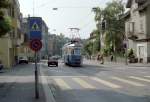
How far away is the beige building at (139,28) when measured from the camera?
68625mm

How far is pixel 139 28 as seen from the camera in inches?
2827

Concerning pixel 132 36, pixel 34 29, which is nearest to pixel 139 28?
pixel 132 36

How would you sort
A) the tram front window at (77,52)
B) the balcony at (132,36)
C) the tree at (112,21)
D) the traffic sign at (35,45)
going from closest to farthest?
the traffic sign at (35,45) < the tram front window at (77,52) < the balcony at (132,36) < the tree at (112,21)

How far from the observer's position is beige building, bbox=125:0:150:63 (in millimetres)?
68625

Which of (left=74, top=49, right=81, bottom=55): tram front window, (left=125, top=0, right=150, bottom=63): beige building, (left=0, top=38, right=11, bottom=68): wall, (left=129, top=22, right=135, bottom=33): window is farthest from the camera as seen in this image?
(left=129, top=22, right=135, bottom=33): window

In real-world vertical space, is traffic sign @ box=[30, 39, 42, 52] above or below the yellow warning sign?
below

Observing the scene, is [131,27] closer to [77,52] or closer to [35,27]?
[77,52]

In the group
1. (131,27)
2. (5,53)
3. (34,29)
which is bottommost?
(5,53)

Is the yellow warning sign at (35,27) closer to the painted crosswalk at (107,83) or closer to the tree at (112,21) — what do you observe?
the painted crosswalk at (107,83)

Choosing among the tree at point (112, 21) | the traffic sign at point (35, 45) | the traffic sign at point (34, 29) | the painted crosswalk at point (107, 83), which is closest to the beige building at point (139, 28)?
the tree at point (112, 21)

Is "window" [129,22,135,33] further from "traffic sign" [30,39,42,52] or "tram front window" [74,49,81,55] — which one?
"traffic sign" [30,39,42,52]

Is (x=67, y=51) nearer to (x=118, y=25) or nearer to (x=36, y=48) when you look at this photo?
(x=118, y=25)

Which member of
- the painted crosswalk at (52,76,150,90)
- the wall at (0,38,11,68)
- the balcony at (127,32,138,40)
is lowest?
the painted crosswalk at (52,76,150,90)

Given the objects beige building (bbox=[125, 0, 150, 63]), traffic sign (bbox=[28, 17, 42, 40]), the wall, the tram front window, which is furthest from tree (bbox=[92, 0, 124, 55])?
traffic sign (bbox=[28, 17, 42, 40])
